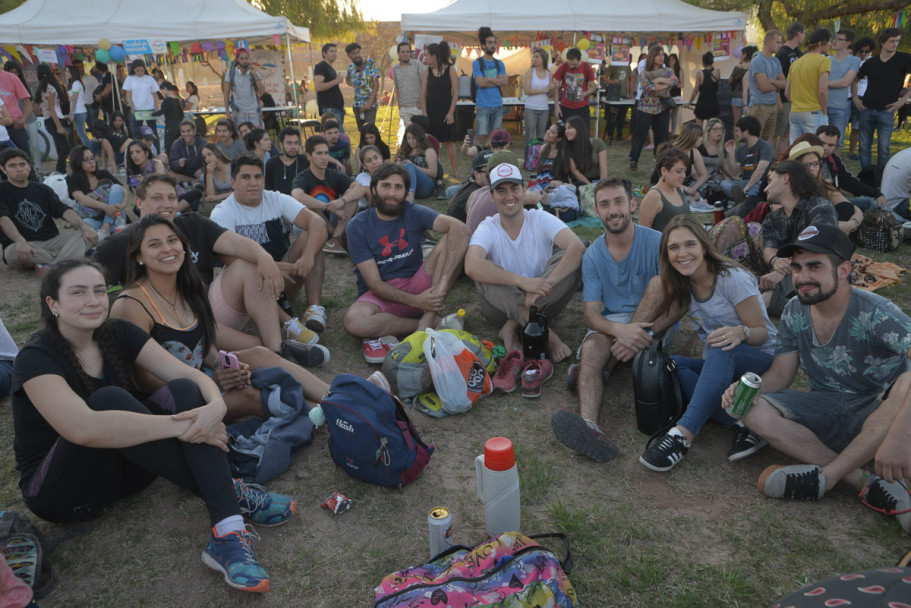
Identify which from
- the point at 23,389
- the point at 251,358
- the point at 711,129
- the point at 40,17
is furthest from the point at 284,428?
the point at 40,17

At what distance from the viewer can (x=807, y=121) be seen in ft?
28.5

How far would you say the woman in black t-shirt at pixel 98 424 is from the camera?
2387mm

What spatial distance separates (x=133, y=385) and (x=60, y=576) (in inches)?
33.5

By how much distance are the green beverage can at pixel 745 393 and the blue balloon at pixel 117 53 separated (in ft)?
47.6

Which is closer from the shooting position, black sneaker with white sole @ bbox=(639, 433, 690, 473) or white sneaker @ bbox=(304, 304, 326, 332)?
black sneaker with white sole @ bbox=(639, 433, 690, 473)

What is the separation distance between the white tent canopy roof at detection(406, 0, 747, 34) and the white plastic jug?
11681mm

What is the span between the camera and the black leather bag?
10.7 ft

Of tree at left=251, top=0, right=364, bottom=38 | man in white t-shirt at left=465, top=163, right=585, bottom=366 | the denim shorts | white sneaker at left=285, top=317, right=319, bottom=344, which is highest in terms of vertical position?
tree at left=251, top=0, right=364, bottom=38

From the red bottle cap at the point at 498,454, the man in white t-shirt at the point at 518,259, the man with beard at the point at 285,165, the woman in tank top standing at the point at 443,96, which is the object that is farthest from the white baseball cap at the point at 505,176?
the woman in tank top standing at the point at 443,96

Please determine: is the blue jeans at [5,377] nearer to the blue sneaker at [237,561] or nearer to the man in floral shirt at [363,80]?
the blue sneaker at [237,561]

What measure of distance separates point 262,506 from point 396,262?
2372mm

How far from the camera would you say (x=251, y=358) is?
11.9ft

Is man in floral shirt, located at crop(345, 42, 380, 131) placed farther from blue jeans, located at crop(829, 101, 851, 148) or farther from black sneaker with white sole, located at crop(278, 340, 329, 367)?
black sneaker with white sole, located at crop(278, 340, 329, 367)

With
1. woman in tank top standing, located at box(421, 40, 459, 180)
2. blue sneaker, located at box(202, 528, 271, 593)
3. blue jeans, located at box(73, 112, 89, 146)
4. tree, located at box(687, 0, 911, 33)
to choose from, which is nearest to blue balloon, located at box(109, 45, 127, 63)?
blue jeans, located at box(73, 112, 89, 146)
